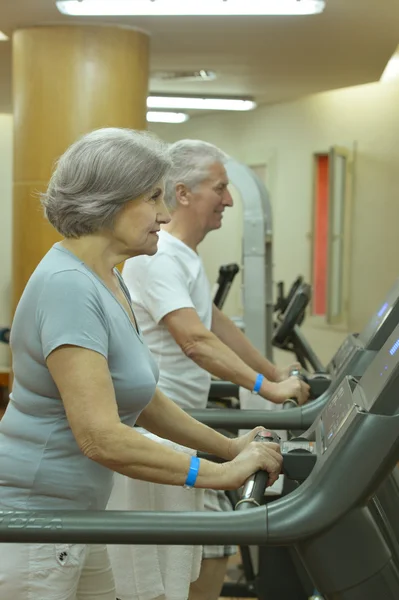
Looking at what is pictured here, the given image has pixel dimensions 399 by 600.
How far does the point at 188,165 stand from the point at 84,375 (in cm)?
147

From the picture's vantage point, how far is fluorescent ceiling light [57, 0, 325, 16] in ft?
Result: 16.8

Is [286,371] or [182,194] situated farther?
[286,371]

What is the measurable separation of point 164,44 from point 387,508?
501 cm

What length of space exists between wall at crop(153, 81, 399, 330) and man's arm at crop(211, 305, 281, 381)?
4403 millimetres

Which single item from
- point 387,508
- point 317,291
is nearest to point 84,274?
point 387,508

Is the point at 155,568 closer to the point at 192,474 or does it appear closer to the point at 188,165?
the point at 192,474

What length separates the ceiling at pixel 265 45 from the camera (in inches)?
217

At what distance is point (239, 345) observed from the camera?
11.1 ft

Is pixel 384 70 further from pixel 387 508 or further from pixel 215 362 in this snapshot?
pixel 387 508

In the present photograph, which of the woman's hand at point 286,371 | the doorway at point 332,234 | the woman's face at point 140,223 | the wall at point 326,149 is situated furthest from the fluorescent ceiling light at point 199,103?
the woman's face at point 140,223

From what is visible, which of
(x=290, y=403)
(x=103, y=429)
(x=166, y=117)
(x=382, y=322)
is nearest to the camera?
(x=103, y=429)

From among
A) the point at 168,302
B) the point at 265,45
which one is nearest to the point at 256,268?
the point at 265,45

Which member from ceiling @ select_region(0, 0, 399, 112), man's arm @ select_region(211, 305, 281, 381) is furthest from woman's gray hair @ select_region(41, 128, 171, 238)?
ceiling @ select_region(0, 0, 399, 112)

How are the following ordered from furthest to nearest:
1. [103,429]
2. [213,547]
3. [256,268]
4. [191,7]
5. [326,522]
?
[256,268] → [191,7] → [213,547] → [103,429] → [326,522]
